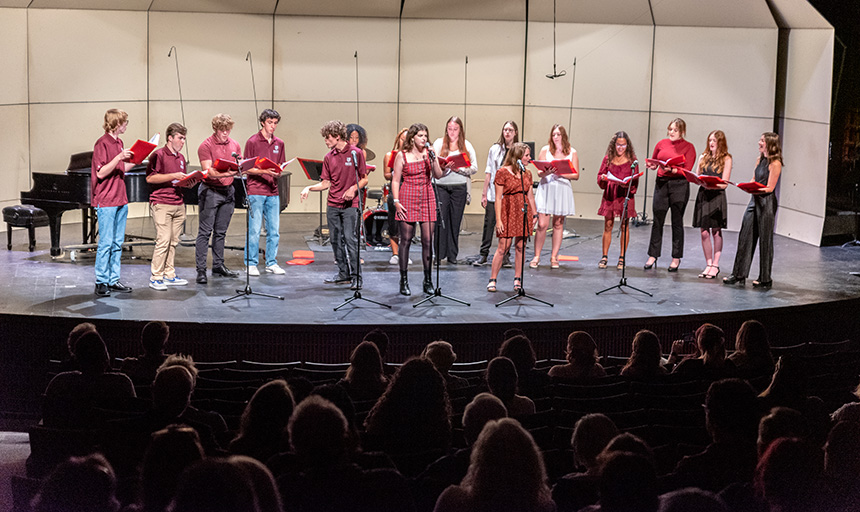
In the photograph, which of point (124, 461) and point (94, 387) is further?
point (94, 387)

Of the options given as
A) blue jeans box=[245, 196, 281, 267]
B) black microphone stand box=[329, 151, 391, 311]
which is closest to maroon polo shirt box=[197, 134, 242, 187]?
blue jeans box=[245, 196, 281, 267]

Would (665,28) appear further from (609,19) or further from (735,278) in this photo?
(735,278)

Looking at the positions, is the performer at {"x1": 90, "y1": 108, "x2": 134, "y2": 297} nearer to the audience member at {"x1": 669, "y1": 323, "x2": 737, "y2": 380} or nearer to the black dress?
the audience member at {"x1": 669, "y1": 323, "x2": 737, "y2": 380}

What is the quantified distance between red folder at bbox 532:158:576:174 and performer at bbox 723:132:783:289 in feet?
Result: 5.36

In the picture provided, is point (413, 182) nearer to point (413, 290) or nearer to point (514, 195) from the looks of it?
point (514, 195)

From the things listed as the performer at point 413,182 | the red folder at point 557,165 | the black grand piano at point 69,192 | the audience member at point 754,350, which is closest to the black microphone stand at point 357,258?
the performer at point 413,182

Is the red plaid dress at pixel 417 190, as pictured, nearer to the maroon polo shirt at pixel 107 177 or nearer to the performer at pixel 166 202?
the performer at pixel 166 202

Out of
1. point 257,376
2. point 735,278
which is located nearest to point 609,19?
point 735,278

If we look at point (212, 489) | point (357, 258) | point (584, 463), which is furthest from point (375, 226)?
point (212, 489)

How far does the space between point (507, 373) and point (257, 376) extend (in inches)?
60.6

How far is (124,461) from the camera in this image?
3387 millimetres

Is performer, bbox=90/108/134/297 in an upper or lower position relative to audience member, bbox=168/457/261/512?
upper

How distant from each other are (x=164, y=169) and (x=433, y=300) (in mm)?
2545

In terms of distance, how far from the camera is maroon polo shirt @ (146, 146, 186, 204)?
730cm
